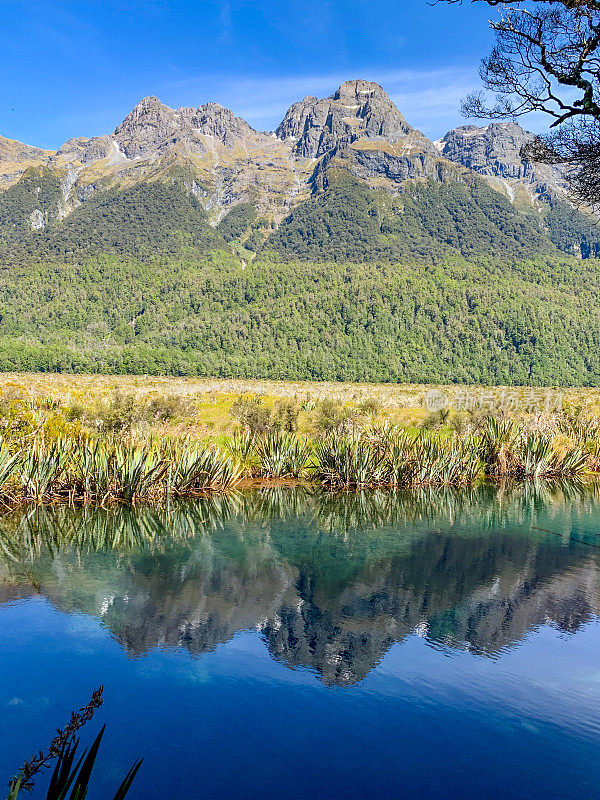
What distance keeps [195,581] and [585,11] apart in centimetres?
797

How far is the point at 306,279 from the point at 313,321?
18999mm

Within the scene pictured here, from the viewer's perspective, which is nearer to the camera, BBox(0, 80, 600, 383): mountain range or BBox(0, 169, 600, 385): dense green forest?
BBox(0, 169, 600, 385): dense green forest

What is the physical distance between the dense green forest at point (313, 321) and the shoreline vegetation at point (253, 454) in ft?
249

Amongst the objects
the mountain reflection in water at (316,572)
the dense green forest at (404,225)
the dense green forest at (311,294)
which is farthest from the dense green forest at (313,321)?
the mountain reflection in water at (316,572)

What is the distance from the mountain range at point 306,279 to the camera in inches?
4193

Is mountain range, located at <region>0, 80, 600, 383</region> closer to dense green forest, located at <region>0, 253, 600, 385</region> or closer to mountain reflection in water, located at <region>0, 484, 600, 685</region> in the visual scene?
dense green forest, located at <region>0, 253, 600, 385</region>

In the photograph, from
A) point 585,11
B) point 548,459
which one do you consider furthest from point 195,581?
point 548,459

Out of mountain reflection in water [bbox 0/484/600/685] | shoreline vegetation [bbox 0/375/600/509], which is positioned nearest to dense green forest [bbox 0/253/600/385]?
shoreline vegetation [bbox 0/375/600/509]

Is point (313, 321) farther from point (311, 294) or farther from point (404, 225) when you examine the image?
point (404, 225)

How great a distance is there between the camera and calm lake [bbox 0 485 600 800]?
182 inches

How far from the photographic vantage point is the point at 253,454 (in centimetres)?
1581

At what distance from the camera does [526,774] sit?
15.0ft

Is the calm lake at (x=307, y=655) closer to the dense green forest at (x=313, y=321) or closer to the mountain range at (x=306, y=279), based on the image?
the mountain range at (x=306, y=279)

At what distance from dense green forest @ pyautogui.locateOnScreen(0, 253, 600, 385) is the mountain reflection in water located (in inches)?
3210
